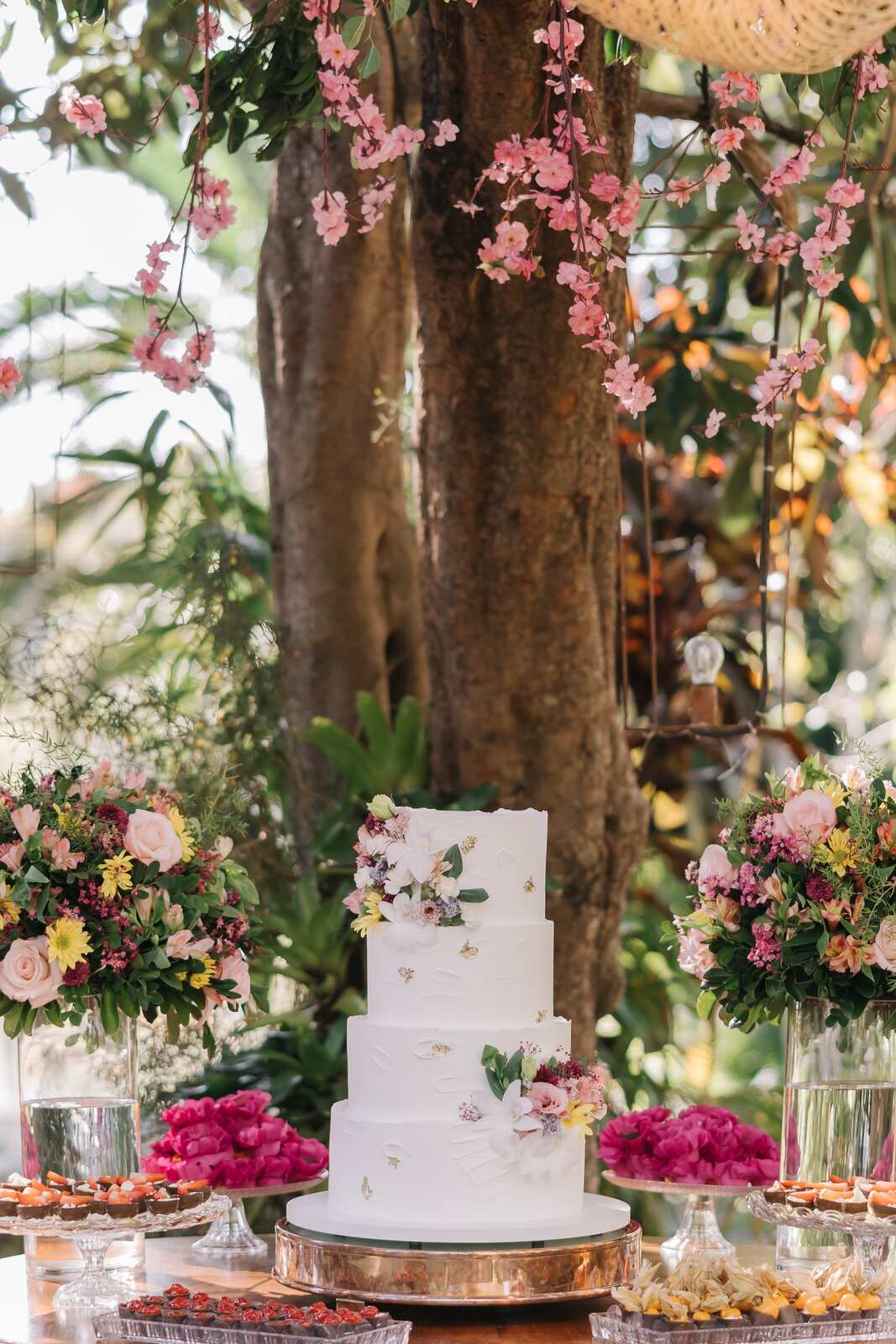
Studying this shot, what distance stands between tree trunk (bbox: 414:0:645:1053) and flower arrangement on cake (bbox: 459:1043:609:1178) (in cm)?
139

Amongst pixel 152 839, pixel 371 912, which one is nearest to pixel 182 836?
pixel 152 839

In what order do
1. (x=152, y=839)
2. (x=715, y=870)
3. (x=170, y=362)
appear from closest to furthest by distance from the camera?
(x=152, y=839), (x=715, y=870), (x=170, y=362)

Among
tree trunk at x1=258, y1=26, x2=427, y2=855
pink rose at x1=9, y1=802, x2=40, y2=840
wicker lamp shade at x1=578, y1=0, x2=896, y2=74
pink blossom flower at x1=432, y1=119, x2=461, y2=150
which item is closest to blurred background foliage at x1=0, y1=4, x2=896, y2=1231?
tree trunk at x1=258, y1=26, x2=427, y2=855

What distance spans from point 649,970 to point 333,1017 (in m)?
1.17

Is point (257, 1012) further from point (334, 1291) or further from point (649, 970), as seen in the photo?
point (334, 1291)

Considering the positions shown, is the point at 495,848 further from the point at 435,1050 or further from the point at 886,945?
the point at 886,945

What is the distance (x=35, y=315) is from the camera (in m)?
4.84

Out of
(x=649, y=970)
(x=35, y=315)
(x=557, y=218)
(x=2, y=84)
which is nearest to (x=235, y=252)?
(x=35, y=315)

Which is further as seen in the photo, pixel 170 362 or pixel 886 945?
pixel 170 362

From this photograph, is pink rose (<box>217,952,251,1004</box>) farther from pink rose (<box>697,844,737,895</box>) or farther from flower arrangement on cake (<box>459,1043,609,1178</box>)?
pink rose (<box>697,844,737,895</box>)

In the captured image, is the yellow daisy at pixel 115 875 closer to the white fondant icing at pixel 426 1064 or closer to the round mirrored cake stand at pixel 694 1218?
the white fondant icing at pixel 426 1064

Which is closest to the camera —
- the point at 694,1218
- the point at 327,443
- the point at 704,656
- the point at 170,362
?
the point at 694,1218

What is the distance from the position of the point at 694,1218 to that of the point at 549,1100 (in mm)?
477

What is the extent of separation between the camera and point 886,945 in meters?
2.25
